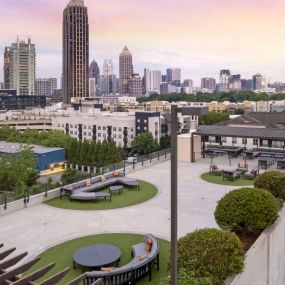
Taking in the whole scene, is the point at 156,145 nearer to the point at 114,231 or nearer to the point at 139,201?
the point at 139,201

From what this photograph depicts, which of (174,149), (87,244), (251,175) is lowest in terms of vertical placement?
(87,244)

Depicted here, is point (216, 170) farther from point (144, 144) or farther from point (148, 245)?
point (144, 144)

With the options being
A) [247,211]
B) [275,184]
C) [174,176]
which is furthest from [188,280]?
[275,184]

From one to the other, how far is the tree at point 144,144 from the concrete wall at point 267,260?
2353 inches

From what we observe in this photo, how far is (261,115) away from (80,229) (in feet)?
140

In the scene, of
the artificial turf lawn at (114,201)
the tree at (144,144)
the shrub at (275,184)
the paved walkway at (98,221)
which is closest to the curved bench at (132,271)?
the paved walkway at (98,221)

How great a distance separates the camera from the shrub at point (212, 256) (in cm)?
964

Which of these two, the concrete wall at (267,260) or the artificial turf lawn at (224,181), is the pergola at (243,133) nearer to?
the artificial turf lawn at (224,181)

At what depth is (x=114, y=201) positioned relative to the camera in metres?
21.5

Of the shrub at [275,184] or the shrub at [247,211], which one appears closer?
the shrub at [247,211]

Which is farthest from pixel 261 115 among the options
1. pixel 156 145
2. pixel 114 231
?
pixel 114 231

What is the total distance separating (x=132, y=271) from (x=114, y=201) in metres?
9.91

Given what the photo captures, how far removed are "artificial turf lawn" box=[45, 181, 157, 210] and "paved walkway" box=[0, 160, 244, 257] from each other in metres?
0.57

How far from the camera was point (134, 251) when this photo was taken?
44.1 feet
